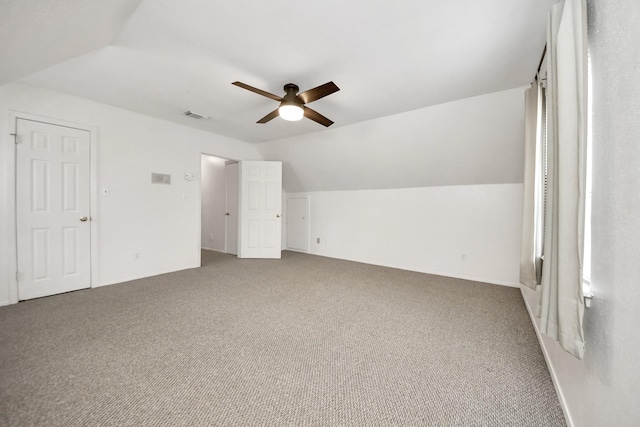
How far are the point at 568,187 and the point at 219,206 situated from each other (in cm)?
617

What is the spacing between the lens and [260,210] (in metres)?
5.19

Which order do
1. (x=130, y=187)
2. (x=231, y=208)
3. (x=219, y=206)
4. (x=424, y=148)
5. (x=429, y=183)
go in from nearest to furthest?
(x=130, y=187), (x=424, y=148), (x=429, y=183), (x=231, y=208), (x=219, y=206)

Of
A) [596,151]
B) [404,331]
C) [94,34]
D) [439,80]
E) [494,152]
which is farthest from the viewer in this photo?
[494,152]

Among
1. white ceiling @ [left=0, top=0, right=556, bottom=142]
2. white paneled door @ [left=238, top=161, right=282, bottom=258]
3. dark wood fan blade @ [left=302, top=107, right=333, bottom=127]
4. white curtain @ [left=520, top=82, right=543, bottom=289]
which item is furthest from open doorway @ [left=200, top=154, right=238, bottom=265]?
white curtain @ [left=520, top=82, right=543, bottom=289]

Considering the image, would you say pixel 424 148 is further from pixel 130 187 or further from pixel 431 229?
pixel 130 187

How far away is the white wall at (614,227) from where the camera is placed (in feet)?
2.42

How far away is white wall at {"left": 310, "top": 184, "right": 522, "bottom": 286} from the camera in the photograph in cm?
360

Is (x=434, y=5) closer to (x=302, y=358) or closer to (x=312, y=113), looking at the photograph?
(x=312, y=113)

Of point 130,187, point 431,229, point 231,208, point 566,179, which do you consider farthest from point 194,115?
point 431,229

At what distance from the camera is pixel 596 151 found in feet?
3.34

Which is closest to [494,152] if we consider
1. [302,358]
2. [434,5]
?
[434,5]

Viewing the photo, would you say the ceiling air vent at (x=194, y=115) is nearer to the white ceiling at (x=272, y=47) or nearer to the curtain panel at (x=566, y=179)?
the white ceiling at (x=272, y=47)

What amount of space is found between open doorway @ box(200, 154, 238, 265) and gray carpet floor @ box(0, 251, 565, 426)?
2.78 meters

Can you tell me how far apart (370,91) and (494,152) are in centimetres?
202
